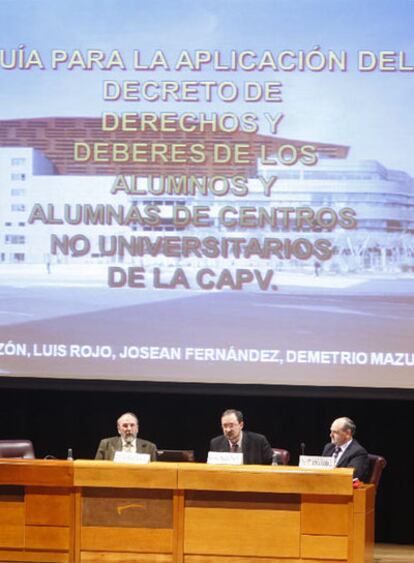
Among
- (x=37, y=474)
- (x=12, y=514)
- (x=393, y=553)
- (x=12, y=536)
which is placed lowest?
(x=393, y=553)

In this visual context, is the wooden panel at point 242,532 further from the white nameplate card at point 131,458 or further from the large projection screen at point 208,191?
the large projection screen at point 208,191

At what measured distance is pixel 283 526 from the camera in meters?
5.71

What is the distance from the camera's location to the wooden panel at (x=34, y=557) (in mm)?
5781

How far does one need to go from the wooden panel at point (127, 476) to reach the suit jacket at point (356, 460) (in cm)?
110

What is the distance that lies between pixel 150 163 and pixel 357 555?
2.92 meters

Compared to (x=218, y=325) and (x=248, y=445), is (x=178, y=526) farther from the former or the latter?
(x=218, y=325)

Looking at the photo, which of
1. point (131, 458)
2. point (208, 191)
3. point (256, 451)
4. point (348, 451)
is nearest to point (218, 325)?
point (208, 191)

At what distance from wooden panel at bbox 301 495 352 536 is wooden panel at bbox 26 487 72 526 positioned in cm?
119

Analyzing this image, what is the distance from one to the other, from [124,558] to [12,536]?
0.58 meters

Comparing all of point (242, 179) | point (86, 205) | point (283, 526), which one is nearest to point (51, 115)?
point (86, 205)

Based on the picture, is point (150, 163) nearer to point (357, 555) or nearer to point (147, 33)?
point (147, 33)

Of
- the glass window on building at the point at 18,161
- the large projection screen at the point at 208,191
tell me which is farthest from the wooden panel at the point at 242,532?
the glass window on building at the point at 18,161

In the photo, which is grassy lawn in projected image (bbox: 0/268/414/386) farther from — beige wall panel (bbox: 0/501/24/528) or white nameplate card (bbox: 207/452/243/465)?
beige wall panel (bbox: 0/501/24/528)

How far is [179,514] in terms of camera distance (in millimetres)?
5773
